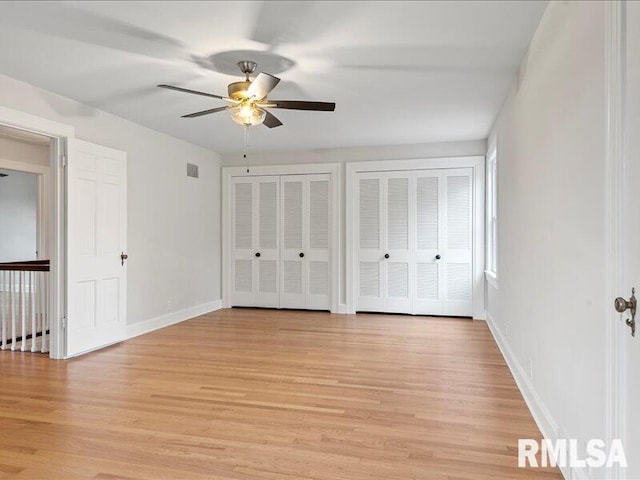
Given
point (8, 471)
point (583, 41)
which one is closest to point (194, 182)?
point (8, 471)

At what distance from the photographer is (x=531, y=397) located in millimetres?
2814

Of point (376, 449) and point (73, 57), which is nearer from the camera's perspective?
point (376, 449)

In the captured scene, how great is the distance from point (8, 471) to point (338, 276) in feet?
15.8

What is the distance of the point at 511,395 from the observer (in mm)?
3094

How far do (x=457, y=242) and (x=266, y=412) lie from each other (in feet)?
13.7

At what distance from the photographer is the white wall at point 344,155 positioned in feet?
20.1

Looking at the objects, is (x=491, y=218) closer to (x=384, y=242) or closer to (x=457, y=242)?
(x=457, y=242)

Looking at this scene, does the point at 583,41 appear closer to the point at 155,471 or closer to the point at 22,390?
the point at 155,471

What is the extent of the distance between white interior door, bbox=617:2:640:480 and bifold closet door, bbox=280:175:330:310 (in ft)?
17.3

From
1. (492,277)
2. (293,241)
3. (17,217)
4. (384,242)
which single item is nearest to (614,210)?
(492,277)

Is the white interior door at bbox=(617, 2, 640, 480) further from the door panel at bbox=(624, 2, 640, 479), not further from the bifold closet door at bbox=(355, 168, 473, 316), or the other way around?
the bifold closet door at bbox=(355, 168, 473, 316)

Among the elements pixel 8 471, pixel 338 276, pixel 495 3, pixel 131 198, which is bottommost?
pixel 8 471

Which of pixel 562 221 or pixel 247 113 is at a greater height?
pixel 247 113

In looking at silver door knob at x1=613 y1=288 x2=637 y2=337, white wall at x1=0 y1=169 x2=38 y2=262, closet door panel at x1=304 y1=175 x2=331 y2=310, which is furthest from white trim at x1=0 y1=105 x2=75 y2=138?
white wall at x1=0 y1=169 x2=38 y2=262
